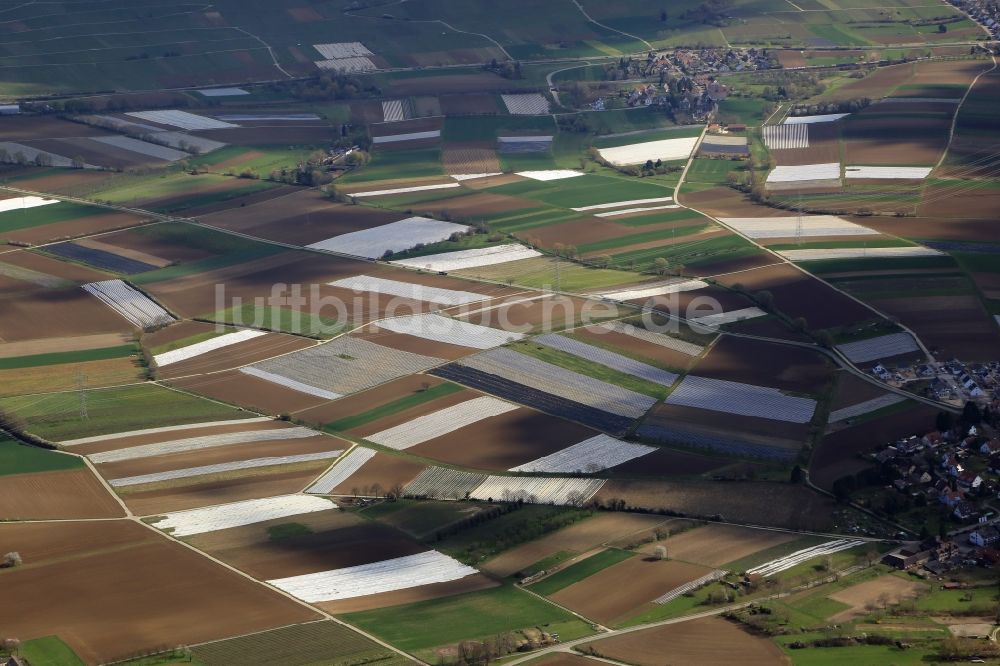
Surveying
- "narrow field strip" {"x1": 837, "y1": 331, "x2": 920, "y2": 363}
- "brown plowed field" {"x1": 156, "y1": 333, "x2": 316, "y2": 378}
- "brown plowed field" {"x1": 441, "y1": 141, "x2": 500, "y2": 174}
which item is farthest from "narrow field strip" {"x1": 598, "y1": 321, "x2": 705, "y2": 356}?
"brown plowed field" {"x1": 441, "y1": 141, "x2": 500, "y2": 174}

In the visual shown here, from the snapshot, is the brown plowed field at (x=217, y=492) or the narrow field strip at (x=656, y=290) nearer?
the brown plowed field at (x=217, y=492)

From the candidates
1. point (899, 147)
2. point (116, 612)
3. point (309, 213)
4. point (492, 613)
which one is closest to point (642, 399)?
point (492, 613)

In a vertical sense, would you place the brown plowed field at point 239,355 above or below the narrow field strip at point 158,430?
above

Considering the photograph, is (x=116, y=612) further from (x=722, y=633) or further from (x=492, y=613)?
(x=722, y=633)

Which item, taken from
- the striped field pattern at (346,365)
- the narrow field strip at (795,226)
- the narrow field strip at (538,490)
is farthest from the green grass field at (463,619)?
the narrow field strip at (795,226)

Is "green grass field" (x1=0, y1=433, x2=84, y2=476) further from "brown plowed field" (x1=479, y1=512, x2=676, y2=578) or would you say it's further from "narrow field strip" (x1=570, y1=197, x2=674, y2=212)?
"narrow field strip" (x1=570, y1=197, x2=674, y2=212)

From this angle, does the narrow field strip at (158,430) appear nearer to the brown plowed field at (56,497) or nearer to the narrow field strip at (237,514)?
the brown plowed field at (56,497)

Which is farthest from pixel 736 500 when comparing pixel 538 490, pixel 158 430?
pixel 158 430

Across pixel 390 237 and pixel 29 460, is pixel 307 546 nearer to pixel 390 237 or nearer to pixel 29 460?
pixel 29 460
